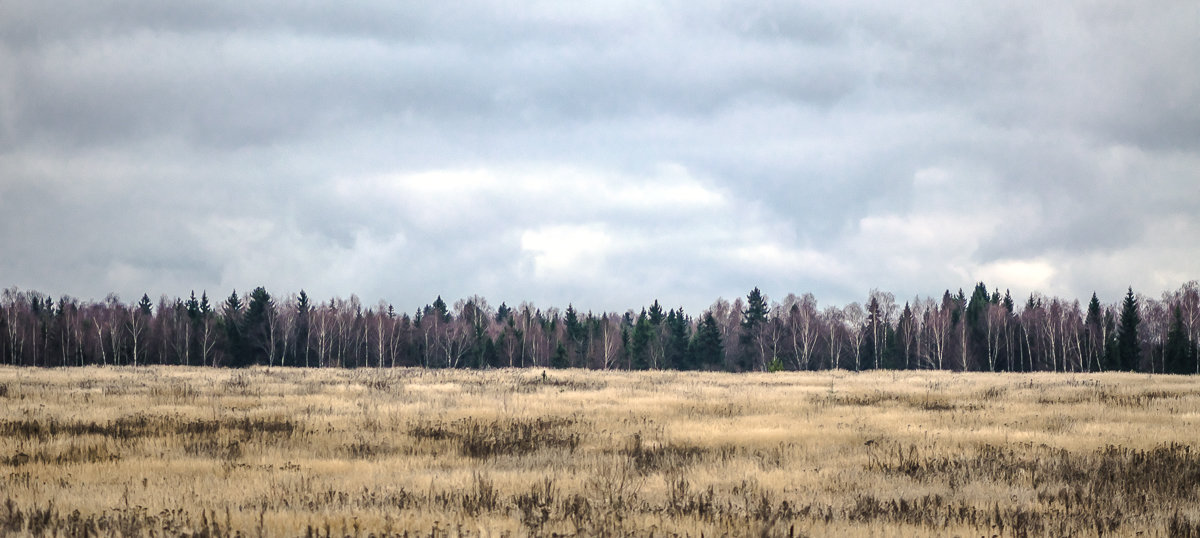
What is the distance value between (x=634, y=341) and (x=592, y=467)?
258 ft

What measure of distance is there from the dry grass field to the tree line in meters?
62.2

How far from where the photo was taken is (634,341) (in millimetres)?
91688

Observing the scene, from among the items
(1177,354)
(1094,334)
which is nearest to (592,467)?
(1177,354)

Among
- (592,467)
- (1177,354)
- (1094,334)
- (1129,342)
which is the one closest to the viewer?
(592,467)

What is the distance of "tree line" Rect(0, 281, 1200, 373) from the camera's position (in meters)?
83.2

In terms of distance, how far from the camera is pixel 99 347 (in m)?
86.7

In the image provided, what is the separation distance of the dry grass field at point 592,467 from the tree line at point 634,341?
6216 centimetres

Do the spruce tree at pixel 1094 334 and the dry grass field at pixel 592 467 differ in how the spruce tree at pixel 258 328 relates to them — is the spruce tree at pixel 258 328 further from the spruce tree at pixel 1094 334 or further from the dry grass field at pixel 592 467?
the spruce tree at pixel 1094 334

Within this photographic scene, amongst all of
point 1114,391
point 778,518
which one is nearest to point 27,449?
point 778,518

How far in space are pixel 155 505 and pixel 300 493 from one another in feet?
5.33

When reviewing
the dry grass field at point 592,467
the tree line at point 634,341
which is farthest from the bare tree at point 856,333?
the dry grass field at point 592,467

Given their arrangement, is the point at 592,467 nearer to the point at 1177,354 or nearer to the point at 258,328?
the point at 1177,354

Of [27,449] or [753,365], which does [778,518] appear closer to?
[27,449]

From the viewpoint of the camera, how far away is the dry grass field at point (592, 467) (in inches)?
345
